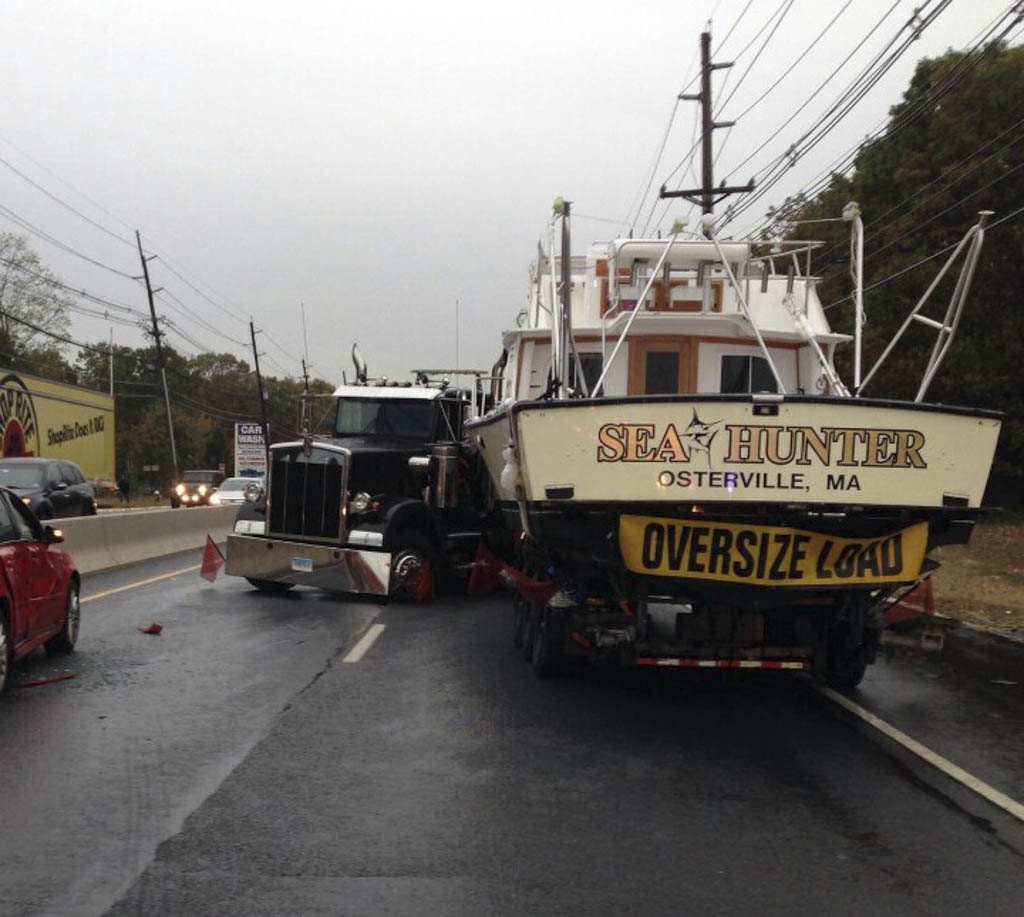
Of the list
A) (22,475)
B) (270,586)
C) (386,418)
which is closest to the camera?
(270,586)

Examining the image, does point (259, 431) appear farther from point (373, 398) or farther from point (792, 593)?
point (792, 593)

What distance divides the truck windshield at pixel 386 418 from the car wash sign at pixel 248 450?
1025 inches

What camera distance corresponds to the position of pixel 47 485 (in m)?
23.7

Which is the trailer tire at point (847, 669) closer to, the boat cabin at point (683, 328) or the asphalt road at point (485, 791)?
the asphalt road at point (485, 791)

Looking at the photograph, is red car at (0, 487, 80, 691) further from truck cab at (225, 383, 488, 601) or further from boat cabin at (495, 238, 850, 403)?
truck cab at (225, 383, 488, 601)

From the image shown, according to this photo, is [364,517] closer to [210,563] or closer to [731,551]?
[210,563]

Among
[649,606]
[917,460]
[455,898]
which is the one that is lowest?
[455,898]

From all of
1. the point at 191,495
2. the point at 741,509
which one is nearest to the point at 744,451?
the point at 741,509

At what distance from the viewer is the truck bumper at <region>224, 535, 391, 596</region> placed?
15242mm

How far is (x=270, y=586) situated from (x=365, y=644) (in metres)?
5.25

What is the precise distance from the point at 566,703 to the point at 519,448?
7.00 feet

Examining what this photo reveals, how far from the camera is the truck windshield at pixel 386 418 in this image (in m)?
17.6

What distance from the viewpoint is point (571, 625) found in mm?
9461

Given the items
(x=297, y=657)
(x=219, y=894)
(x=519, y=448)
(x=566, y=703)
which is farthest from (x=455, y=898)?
(x=297, y=657)
